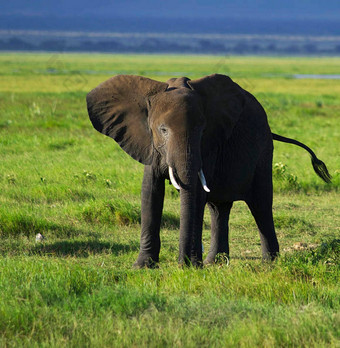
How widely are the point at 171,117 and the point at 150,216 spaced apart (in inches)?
41.8

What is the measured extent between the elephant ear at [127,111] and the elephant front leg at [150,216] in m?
0.17

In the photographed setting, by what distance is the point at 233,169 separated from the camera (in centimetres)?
701

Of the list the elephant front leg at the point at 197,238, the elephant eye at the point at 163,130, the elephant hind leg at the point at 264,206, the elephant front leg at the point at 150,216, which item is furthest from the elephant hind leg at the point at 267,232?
the elephant eye at the point at 163,130

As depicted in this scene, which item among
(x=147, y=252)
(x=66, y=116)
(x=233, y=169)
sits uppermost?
(x=233, y=169)

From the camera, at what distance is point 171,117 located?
20.0ft

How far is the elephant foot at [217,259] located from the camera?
7.01 m

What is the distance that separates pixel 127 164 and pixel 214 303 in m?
8.03

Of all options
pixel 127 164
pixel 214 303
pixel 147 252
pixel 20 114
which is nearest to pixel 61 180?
pixel 127 164

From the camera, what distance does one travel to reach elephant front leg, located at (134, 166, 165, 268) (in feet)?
21.6

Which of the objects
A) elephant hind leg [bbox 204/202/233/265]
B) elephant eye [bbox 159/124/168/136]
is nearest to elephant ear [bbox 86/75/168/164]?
elephant eye [bbox 159/124/168/136]

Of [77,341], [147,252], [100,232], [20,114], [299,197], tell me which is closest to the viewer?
[77,341]

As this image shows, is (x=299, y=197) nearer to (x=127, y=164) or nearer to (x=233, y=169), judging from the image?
(x=127, y=164)

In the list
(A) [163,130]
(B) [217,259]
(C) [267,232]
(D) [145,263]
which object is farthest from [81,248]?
(A) [163,130]

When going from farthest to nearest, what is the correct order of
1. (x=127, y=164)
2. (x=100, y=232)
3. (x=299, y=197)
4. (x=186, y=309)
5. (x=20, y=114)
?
(x=20, y=114) < (x=127, y=164) < (x=299, y=197) < (x=100, y=232) < (x=186, y=309)
